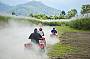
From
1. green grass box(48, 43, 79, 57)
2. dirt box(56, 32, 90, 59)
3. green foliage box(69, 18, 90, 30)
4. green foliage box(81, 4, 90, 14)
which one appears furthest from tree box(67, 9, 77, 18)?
green grass box(48, 43, 79, 57)

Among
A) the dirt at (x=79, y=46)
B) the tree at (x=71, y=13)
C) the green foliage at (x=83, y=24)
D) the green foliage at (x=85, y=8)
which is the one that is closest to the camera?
the dirt at (x=79, y=46)

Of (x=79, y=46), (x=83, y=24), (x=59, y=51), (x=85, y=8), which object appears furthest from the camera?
(x=85, y=8)

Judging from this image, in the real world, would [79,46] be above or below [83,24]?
below

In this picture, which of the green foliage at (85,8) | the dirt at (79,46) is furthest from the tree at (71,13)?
the dirt at (79,46)

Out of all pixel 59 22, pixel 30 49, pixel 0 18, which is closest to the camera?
pixel 30 49

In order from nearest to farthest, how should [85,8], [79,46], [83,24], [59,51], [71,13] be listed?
[59,51], [79,46], [83,24], [85,8], [71,13]

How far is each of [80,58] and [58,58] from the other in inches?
39.8

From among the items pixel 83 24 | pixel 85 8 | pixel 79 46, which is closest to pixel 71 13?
pixel 85 8

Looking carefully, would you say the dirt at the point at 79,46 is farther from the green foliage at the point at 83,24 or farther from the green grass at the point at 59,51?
the green foliage at the point at 83,24

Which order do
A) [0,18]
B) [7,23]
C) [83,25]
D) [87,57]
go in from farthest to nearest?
[83,25]
[7,23]
[0,18]
[87,57]

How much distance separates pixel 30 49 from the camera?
11.5 meters

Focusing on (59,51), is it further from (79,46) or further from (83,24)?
(83,24)

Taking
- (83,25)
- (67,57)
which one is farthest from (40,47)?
(83,25)

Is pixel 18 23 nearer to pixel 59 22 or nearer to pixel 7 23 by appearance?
pixel 7 23
